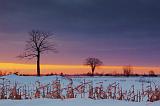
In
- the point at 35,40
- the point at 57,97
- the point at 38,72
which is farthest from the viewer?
the point at 35,40

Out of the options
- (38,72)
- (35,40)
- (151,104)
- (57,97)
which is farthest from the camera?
(35,40)

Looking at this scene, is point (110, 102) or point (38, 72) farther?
point (38, 72)

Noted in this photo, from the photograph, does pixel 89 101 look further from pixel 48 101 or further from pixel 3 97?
pixel 3 97

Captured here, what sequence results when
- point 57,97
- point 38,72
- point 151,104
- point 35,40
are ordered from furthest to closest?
point 35,40 → point 38,72 → point 57,97 → point 151,104

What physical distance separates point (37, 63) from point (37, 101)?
33358 mm

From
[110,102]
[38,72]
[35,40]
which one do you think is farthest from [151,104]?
[35,40]

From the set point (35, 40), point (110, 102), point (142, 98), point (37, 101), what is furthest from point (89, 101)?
point (35, 40)

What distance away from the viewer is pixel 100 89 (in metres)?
14.8

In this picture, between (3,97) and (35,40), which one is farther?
(35,40)

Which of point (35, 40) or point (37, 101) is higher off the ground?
point (35, 40)

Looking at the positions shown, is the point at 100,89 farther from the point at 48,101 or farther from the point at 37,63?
the point at 37,63

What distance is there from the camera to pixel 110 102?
13.0 metres

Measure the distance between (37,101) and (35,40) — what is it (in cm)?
3619

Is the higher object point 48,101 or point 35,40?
→ point 35,40
